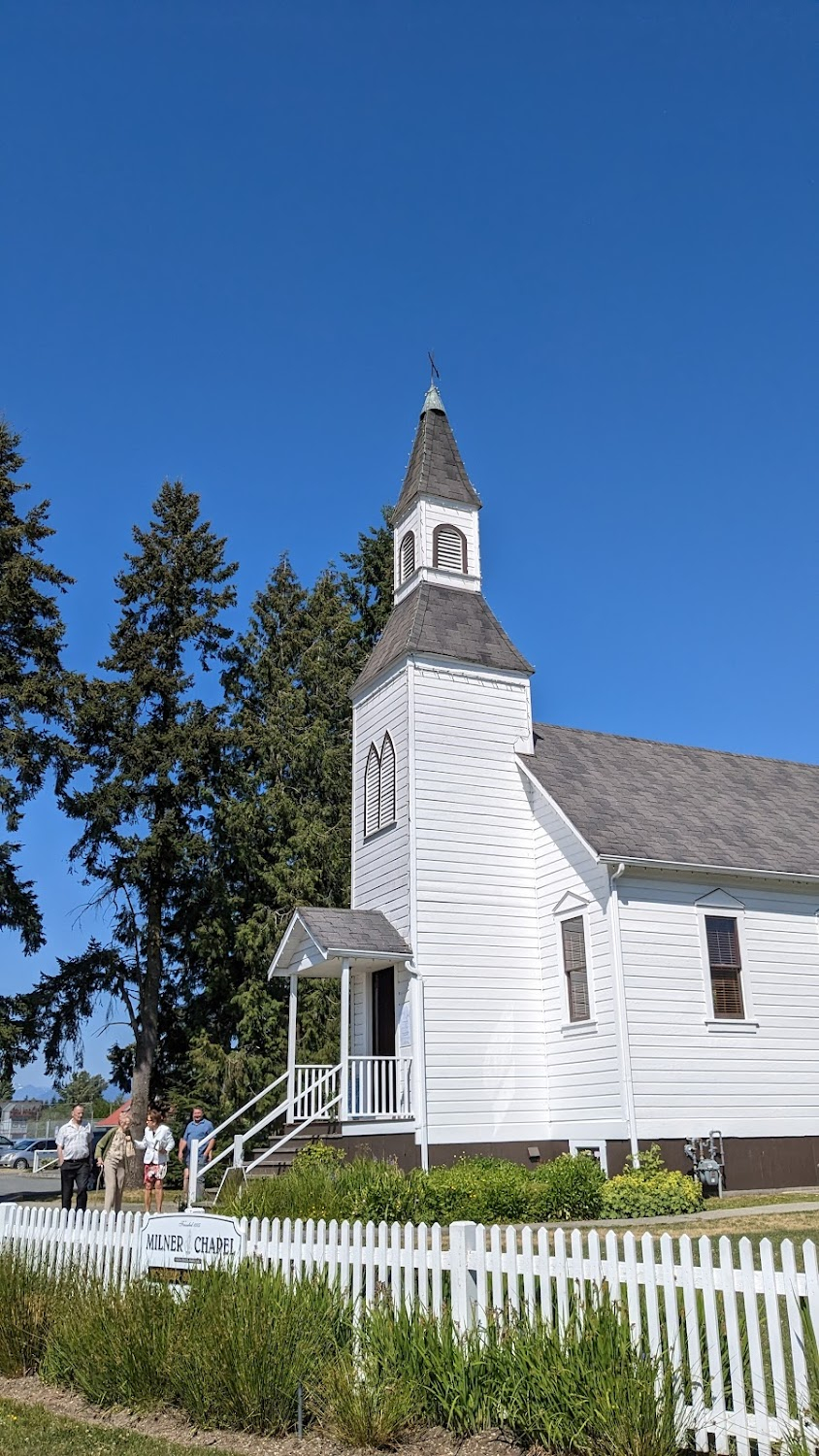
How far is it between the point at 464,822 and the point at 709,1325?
14.6m

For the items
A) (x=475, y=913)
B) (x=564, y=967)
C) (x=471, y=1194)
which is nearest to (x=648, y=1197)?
(x=471, y=1194)

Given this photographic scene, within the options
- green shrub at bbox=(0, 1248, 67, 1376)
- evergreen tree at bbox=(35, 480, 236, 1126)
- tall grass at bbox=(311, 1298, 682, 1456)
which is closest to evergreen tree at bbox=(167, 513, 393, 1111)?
evergreen tree at bbox=(35, 480, 236, 1126)

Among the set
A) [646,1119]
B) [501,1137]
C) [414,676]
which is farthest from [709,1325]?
[414,676]

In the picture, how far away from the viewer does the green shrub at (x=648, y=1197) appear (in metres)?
14.6

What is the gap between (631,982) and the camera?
18.0 metres

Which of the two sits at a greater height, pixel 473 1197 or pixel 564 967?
pixel 564 967

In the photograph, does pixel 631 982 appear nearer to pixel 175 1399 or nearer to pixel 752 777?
pixel 752 777

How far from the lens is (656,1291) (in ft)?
19.5

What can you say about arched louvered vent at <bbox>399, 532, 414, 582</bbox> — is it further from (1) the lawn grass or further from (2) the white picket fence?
(1) the lawn grass

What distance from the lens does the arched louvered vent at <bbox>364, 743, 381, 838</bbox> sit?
21.8 m

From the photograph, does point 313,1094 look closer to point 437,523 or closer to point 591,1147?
point 591,1147

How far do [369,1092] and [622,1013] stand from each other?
447cm

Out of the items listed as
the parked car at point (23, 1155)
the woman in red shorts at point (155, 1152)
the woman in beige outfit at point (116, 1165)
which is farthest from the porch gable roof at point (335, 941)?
the parked car at point (23, 1155)

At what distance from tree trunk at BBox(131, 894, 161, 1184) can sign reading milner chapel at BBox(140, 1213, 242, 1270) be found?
822 inches
